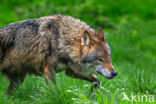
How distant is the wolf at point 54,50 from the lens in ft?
17.8

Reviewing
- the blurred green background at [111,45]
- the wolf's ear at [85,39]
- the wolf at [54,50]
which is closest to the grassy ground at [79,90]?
the blurred green background at [111,45]

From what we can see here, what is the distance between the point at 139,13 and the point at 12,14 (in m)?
4.89

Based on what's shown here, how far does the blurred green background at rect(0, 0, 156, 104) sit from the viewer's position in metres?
4.85

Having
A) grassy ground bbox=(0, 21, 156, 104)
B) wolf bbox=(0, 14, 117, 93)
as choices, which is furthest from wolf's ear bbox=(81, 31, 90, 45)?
grassy ground bbox=(0, 21, 156, 104)

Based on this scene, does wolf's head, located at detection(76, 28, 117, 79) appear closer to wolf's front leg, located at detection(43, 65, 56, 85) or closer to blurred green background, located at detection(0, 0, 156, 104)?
blurred green background, located at detection(0, 0, 156, 104)

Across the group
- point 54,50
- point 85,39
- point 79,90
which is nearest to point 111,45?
point 85,39

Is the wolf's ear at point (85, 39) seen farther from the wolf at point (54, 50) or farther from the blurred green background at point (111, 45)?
the blurred green background at point (111, 45)

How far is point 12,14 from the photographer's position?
1277 centimetres

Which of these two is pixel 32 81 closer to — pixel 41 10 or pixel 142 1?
pixel 41 10

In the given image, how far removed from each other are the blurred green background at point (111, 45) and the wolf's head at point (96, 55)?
10.5 inches

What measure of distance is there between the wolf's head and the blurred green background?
27cm

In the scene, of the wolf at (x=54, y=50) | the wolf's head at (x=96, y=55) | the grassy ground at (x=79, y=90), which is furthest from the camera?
the wolf at (x=54, y=50)

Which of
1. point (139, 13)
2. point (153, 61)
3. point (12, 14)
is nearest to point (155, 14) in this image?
point (139, 13)

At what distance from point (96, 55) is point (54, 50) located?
663 mm
